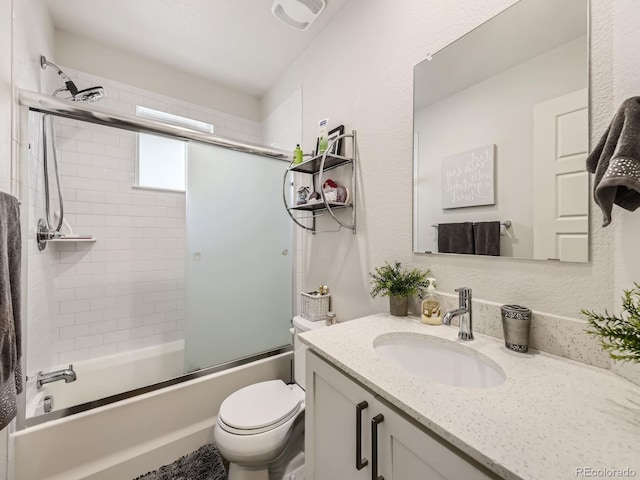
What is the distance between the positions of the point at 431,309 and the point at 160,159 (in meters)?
2.38

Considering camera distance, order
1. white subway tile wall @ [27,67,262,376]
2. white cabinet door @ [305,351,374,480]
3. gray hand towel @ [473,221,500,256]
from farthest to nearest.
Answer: white subway tile wall @ [27,67,262,376] < gray hand towel @ [473,221,500,256] < white cabinet door @ [305,351,374,480]

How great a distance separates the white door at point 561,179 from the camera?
0.73m

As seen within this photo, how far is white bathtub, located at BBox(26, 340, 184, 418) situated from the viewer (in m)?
1.62

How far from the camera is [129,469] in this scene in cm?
130

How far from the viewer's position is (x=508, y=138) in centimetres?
88

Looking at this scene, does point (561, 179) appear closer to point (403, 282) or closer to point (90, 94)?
point (403, 282)

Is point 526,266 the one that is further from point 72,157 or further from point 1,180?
point 72,157

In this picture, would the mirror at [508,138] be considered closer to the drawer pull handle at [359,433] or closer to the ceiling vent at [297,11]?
the drawer pull handle at [359,433]

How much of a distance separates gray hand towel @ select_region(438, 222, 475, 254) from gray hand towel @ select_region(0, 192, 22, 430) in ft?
4.79

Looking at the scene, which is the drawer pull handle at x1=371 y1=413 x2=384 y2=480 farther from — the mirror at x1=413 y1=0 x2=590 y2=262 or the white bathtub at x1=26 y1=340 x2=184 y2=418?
the white bathtub at x1=26 y1=340 x2=184 y2=418

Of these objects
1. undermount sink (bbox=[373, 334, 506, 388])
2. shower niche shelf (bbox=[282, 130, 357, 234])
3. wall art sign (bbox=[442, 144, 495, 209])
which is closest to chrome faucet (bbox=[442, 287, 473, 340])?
undermount sink (bbox=[373, 334, 506, 388])

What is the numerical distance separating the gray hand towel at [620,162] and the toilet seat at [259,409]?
1381 millimetres

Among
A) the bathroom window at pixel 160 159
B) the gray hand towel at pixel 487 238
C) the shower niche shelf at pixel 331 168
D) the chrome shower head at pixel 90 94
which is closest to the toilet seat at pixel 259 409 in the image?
the shower niche shelf at pixel 331 168

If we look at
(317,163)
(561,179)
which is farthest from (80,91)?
(561,179)
